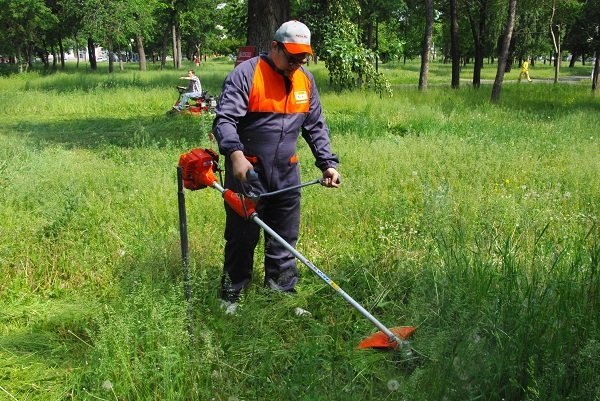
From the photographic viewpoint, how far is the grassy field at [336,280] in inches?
99.4

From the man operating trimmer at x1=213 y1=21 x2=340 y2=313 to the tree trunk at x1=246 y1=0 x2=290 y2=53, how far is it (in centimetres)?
469

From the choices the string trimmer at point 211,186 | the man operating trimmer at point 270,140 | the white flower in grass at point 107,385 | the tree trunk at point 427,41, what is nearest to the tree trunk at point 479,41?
the tree trunk at point 427,41

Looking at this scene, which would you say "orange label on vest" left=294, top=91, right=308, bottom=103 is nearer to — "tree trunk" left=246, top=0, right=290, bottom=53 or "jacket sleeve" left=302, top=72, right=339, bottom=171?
"jacket sleeve" left=302, top=72, right=339, bottom=171

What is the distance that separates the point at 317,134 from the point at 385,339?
4.52ft

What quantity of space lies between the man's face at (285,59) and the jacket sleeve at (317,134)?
0.32 meters

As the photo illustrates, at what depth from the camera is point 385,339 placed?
115 inches

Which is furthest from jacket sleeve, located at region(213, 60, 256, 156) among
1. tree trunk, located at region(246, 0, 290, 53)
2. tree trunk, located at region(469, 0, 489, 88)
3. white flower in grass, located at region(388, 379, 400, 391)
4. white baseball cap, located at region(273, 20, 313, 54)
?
tree trunk, located at region(469, 0, 489, 88)

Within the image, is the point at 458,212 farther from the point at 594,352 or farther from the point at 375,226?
the point at 594,352

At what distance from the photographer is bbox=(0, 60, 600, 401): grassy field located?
8.29 feet

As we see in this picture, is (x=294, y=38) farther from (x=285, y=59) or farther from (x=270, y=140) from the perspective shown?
(x=270, y=140)

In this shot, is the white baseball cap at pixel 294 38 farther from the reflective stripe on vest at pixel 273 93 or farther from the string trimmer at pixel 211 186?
the string trimmer at pixel 211 186

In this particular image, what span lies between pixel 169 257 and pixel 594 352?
2736mm

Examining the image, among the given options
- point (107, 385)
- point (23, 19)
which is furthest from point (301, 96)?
point (23, 19)

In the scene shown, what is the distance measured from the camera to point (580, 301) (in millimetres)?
2643
